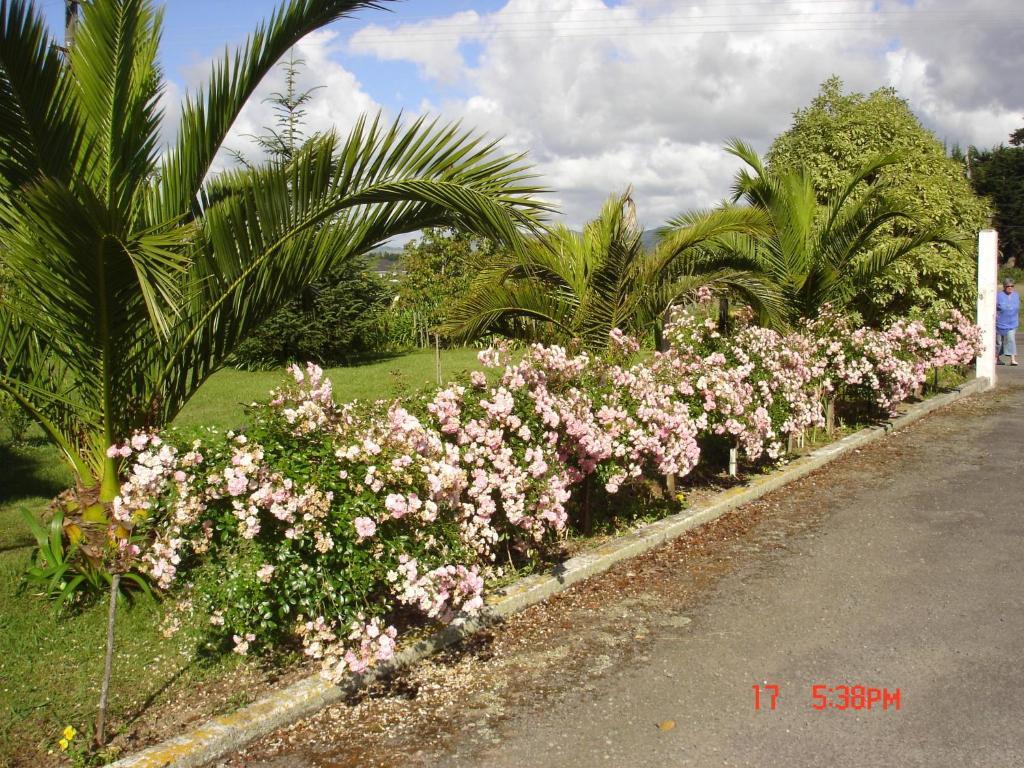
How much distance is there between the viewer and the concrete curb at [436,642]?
3.32 m

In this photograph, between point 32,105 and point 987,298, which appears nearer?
point 32,105

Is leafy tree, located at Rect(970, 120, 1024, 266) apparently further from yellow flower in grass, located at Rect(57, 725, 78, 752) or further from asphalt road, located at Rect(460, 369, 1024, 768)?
yellow flower in grass, located at Rect(57, 725, 78, 752)

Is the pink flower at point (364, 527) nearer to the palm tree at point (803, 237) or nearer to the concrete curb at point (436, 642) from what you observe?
the concrete curb at point (436, 642)

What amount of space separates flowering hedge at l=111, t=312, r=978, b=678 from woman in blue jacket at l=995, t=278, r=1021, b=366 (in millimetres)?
13560

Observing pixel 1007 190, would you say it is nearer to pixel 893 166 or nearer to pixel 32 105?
pixel 893 166

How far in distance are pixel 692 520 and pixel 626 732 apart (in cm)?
322

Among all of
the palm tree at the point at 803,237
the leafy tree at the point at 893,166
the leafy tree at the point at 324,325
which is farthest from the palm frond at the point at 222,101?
the leafy tree at the point at 324,325

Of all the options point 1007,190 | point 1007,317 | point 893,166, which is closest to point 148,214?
point 893,166

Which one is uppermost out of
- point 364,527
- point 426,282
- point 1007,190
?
point 1007,190

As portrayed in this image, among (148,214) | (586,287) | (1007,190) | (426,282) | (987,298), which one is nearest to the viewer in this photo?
(148,214)

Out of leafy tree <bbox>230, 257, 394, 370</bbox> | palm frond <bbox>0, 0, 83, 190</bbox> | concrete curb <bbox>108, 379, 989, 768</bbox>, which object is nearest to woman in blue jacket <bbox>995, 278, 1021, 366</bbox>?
concrete curb <bbox>108, 379, 989, 768</bbox>

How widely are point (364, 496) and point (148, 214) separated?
7.76 ft

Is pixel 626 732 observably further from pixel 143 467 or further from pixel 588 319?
pixel 588 319

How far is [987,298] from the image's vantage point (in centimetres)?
1391
